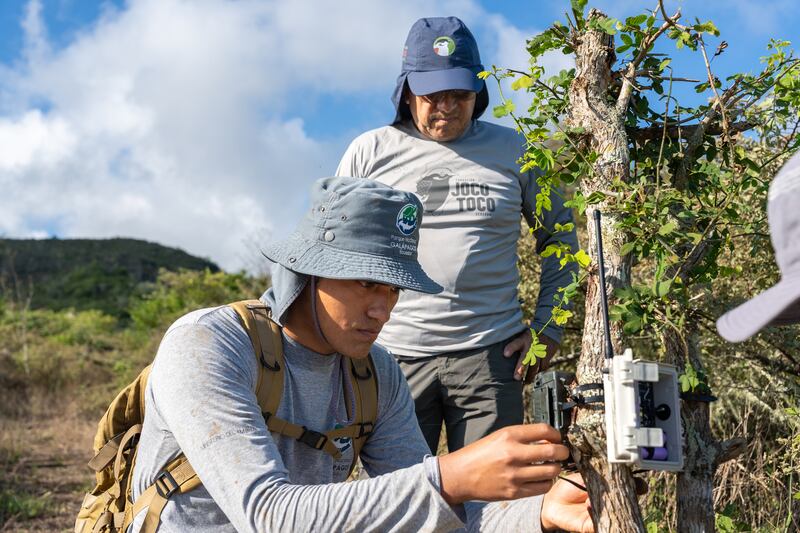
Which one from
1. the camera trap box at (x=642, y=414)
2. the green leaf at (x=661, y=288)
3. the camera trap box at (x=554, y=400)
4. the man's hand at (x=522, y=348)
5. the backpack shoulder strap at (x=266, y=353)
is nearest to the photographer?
the camera trap box at (x=642, y=414)

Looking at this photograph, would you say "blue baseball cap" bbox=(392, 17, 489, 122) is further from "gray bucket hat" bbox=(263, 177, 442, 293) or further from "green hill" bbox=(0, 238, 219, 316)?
"green hill" bbox=(0, 238, 219, 316)

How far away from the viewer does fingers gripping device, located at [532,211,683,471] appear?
1.78 meters

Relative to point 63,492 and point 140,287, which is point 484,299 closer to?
point 63,492

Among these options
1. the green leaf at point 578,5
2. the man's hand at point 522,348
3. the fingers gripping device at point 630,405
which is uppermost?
the green leaf at point 578,5

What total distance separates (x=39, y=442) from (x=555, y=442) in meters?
8.44

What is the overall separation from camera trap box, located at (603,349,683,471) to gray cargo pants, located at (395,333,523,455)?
133 cm

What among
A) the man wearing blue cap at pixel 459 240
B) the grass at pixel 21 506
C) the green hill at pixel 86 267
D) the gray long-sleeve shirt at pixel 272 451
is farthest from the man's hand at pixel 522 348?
the green hill at pixel 86 267

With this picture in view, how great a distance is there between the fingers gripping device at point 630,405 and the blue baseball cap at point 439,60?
1421 millimetres

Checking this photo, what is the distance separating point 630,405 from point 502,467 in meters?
0.28

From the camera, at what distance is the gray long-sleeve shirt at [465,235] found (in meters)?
3.26

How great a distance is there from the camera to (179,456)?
2184 mm

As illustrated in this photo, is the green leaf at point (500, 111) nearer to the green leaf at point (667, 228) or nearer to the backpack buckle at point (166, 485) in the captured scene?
the green leaf at point (667, 228)

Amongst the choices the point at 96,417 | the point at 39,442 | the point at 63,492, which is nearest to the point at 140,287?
the point at 96,417

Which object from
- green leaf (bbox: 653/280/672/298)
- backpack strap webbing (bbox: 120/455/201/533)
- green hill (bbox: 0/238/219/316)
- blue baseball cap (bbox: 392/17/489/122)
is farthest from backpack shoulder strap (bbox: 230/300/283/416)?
green hill (bbox: 0/238/219/316)
